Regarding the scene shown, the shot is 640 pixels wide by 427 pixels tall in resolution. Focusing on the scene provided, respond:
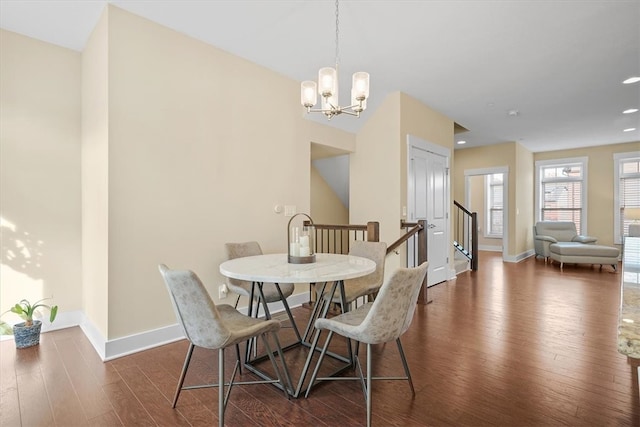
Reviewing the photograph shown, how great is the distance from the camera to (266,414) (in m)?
1.78

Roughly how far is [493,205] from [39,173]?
9846 mm

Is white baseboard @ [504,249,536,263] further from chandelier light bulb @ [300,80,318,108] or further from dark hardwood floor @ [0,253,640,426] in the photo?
chandelier light bulb @ [300,80,318,108]

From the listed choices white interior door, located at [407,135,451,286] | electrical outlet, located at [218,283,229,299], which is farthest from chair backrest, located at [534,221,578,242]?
electrical outlet, located at [218,283,229,299]

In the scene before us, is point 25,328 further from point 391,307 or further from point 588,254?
point 588,254

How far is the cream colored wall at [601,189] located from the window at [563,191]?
0.11 m

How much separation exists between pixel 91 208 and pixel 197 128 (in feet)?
3.90

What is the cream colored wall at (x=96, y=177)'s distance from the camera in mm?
2527

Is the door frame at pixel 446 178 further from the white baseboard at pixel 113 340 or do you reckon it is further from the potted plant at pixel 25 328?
the potted plant at pixel 25 328

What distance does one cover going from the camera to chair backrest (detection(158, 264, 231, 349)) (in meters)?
1.54

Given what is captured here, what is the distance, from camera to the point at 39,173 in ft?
9.67

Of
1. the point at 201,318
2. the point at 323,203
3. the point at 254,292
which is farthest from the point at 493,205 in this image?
the point at 201,318

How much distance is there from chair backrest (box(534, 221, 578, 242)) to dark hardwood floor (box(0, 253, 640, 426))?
4.88 meters

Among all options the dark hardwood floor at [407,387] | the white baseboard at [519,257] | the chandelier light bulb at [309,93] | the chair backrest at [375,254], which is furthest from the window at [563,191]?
the chandelier light bulb at [309,93]

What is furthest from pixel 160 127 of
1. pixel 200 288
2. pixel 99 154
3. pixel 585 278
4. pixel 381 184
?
pixel 585 278
